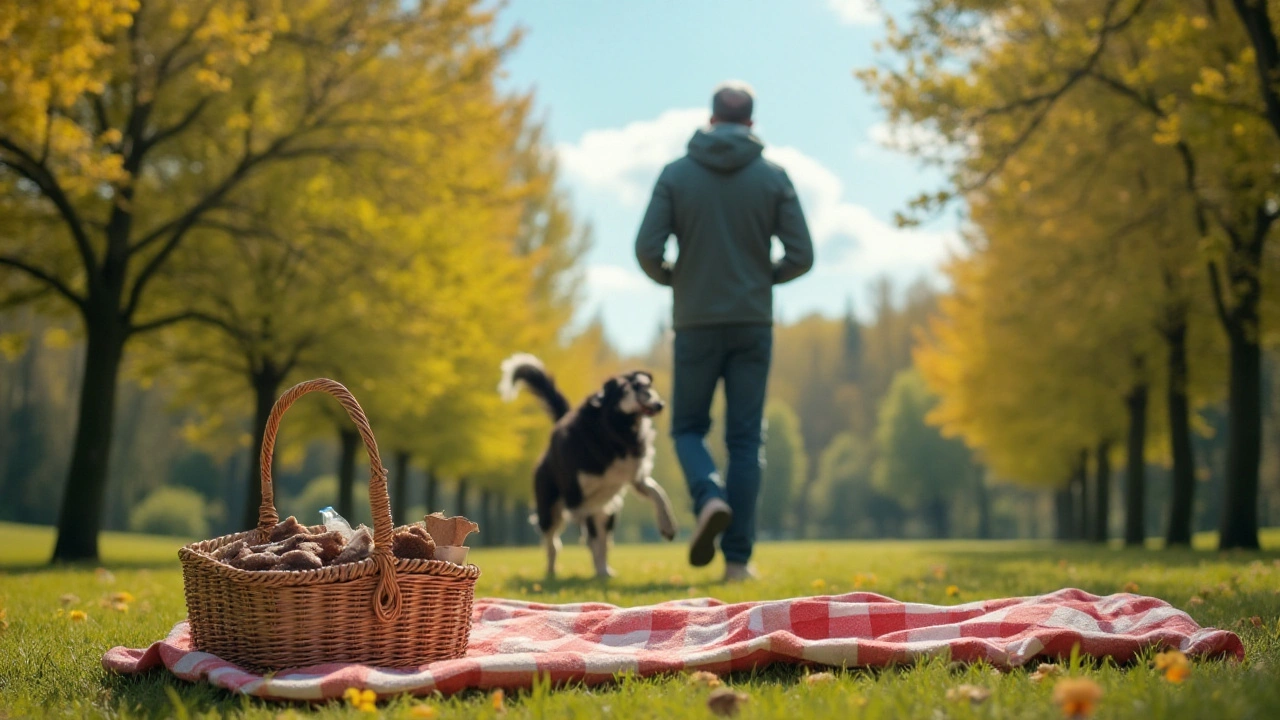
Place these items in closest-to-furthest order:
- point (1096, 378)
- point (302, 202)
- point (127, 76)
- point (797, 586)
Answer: point (797, 586) < point (127, 76) < point (302, 202) < point (1096, 378)

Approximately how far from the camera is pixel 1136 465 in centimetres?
1705

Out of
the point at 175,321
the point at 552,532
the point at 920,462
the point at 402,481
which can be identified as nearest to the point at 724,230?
the point at 552,532

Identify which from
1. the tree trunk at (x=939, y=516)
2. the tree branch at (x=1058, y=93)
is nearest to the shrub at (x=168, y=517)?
the tree trunk at (x=939, y=516)

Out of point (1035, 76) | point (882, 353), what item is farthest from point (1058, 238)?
point (882, 353)

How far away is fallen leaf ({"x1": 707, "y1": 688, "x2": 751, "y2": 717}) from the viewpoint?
7.43 ft

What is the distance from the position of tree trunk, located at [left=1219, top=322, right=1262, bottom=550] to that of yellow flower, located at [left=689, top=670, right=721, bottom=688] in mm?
11680

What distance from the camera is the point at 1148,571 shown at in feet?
23.5

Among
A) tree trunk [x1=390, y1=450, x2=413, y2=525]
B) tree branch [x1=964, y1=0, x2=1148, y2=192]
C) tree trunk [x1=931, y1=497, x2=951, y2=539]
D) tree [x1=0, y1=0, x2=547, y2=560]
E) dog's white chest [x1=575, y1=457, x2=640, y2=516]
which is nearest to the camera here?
dog's white chest [x1=575, y1=457, x2=640, y2=516]

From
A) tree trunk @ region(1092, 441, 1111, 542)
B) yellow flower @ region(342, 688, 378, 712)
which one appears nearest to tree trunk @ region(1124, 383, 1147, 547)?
tree trunk @ region(1092, 441, 1111, 542)

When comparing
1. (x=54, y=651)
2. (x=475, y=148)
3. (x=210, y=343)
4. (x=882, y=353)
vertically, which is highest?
(x=882, y=353)

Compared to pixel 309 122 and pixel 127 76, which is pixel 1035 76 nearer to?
pixel 309 122

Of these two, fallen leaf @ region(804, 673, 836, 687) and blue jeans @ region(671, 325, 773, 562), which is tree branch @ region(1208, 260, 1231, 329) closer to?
blue jeans @ region(671, 325, 773, 562)

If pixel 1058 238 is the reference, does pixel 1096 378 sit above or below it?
below

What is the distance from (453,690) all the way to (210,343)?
12095mm
